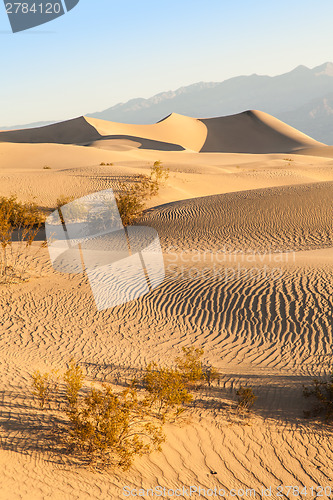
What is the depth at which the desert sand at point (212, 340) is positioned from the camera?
4352mm

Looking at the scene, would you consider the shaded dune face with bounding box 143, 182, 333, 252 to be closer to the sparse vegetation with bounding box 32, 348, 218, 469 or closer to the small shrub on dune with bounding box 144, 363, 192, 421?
the small shrub on dune with bounding box 144, 363, 192, 421

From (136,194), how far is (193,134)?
6205 centimetres

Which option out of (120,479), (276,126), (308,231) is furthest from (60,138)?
(120,479)

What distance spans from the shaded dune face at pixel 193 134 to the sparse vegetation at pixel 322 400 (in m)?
62.3

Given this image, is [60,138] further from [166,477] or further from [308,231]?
[166,477]

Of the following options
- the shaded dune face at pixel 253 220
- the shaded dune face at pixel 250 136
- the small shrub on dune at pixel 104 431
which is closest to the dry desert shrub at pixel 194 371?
the small shrub on dune at pixel 104 431

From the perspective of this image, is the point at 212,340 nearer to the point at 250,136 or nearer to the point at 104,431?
the point at 104,431

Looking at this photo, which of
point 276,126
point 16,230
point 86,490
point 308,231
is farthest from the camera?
point 276,126

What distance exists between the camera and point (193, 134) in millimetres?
Answer: 79750

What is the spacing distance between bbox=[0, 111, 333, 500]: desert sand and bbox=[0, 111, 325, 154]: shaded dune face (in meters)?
52.2

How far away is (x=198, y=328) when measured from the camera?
8.06 meters

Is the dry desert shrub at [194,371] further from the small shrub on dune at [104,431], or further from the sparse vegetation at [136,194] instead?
the sparse vegetation at [136,194]

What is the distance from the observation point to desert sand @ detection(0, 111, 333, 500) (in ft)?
14.3

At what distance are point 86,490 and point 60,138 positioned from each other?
74.2 m
